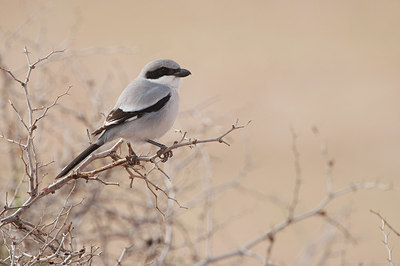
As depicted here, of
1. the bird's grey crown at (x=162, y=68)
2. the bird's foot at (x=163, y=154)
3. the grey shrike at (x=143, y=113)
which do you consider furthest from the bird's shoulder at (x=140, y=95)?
the bird's foot at (x=163, y=154)

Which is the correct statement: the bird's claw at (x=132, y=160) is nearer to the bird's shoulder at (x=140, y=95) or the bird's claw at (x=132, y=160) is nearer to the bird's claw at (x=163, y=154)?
the bird's claw at (x=163, y=154)

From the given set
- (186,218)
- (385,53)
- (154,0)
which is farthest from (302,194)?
(154,0)

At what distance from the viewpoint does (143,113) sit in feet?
12.9

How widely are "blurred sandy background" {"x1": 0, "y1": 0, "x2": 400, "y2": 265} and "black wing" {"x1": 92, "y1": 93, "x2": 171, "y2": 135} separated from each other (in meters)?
1.58

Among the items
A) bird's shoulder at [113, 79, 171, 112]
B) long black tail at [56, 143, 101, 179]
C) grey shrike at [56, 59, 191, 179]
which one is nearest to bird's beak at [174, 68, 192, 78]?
grey shrike at [56, 59, 191, 179]

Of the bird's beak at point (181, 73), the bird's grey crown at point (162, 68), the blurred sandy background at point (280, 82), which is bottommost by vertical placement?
the blurred sandy background at point (280, 82)

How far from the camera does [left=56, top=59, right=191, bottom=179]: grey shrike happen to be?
3.84 meters

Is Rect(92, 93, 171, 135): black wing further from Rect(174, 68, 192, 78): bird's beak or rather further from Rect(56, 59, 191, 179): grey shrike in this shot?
Rect(174, 68, 192, 78): bird's beak

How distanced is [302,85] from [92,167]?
975cm

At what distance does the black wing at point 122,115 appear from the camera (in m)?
3.79

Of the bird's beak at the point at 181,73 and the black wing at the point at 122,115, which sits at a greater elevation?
the bird's beak at the point at 181,73

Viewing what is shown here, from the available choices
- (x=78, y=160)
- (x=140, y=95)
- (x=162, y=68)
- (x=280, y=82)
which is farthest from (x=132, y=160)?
(x=280, y=82)

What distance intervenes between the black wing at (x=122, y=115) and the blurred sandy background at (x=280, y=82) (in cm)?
158

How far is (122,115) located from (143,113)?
6.2 inches
